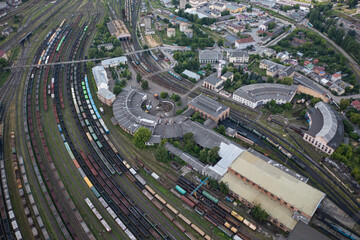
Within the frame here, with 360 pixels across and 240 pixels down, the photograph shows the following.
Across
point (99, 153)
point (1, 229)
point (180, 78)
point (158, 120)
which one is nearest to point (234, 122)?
point (158, 120)

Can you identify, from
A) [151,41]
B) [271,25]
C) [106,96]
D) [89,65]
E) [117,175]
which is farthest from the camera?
[271,25]

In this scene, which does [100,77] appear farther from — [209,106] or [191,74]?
[209,106]

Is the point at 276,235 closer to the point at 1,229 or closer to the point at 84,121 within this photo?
the point at 1,229

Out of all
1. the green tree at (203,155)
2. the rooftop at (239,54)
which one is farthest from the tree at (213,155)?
the rooftop at (239,54)

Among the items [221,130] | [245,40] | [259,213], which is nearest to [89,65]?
[221,130]

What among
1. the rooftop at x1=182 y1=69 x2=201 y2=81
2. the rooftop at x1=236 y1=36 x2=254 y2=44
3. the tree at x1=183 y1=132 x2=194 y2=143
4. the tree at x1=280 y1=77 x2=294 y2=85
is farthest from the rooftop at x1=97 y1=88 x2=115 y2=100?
the rooftop at x1=236 y1=36 x2=254 y2=44

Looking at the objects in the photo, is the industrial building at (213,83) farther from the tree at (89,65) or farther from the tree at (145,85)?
the tree at (89,65)
